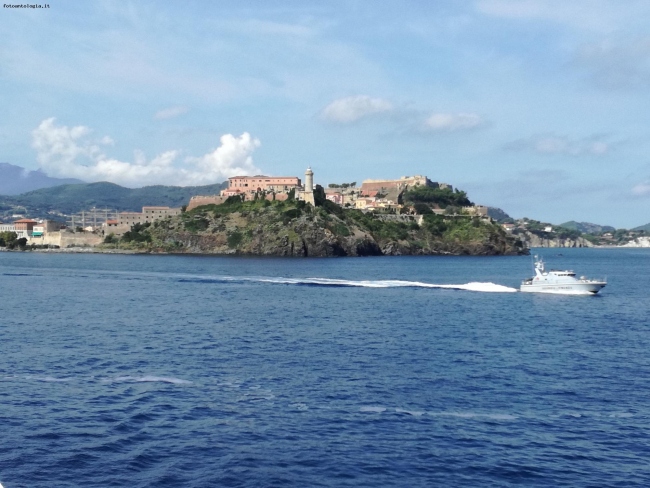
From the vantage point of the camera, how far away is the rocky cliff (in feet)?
561

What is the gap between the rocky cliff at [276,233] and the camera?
171m

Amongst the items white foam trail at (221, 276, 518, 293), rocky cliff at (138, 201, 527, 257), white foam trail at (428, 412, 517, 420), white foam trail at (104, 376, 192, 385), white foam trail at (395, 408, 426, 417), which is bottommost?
white foam trail at (428, 412, 517, 420)

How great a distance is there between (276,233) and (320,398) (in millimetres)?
143189

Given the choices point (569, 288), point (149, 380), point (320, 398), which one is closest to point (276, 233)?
point (569, 288)

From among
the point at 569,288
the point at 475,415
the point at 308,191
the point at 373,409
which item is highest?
the point at 308,191

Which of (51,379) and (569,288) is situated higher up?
(569,288)

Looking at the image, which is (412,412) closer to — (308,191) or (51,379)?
(51,379)

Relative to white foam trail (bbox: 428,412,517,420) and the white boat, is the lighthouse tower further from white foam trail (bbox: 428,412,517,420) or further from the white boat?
white foam trail (bbox: 428,412,517,420)

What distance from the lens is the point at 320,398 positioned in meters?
31.2

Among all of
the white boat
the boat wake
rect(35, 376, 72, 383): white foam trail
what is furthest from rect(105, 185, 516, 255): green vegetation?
rect(35, 376, 72, 383): white foam trail

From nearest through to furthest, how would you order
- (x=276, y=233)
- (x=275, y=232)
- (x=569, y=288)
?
(x=569, y=288)
(x=276, y=233)
(x=275, y=232)

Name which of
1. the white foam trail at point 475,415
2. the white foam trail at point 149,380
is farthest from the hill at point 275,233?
the white foam trail at point 475,415

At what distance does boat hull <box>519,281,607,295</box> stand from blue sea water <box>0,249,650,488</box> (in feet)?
55.7

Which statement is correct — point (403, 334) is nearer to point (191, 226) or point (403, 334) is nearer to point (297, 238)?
point (297, 238)
